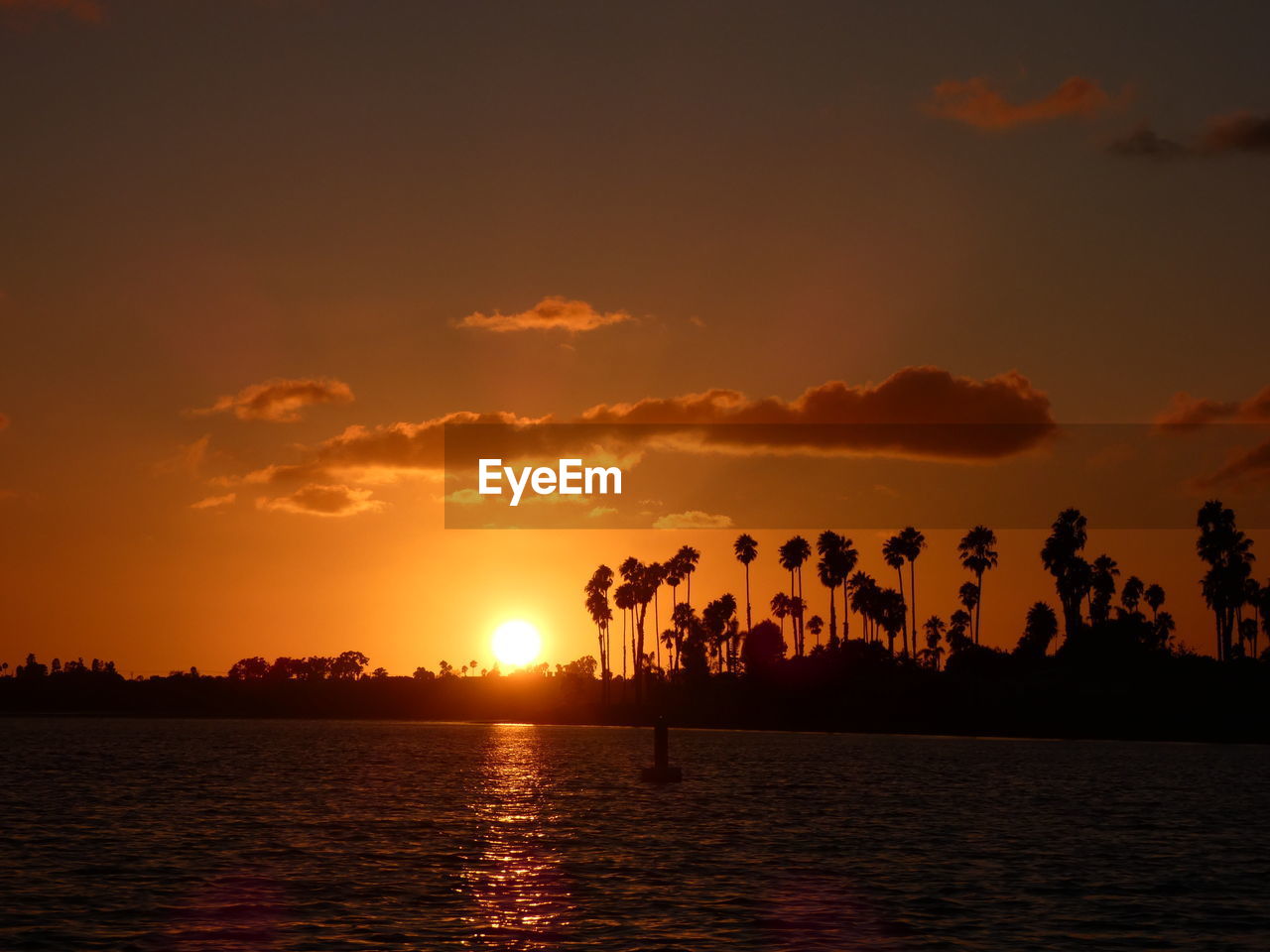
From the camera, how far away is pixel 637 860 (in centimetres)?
5050

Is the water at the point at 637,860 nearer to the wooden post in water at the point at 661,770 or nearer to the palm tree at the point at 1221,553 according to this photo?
the wooden post in water at the point at 661,770

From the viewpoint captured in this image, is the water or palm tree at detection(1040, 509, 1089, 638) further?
palm tree at detection(1040, 509, 1089, 638)

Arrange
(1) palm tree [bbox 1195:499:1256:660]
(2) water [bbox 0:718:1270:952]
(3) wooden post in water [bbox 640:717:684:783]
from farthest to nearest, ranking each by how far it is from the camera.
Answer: (1) palm tree [bbox 1195:499:1256:660] → (3) wooden post in water [bbox 640:717:684:783] → (2) water [bbox 0:718:1270:952]

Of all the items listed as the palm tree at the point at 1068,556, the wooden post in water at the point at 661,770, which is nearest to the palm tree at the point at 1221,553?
the palm tree at the point at 1068,556

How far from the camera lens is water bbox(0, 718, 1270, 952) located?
35469mm

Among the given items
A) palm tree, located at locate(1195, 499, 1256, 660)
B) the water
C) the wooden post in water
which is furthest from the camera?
palm tree, located at locate(1195, 499, 1256, 660)

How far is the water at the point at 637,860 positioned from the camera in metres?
35.5

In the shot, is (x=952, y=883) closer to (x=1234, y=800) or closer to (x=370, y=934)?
(x=370, y=934)

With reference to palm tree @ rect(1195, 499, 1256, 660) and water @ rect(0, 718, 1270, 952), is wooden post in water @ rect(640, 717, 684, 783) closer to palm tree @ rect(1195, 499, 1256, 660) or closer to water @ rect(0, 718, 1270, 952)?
water @ rect(0, 718, 1270, 952)

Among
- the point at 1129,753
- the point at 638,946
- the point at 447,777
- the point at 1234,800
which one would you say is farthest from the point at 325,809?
the point at 1129,753

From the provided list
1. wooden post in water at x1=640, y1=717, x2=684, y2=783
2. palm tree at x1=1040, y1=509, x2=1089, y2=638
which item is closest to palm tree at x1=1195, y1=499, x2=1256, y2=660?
palm tree at x1=1040, y1=509, x2=1089, y2=638

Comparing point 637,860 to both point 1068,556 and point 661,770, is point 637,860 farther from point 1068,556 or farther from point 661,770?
point 1068,556

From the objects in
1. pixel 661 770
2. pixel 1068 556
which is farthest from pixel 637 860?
pixel 1068 556

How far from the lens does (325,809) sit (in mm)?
73875
